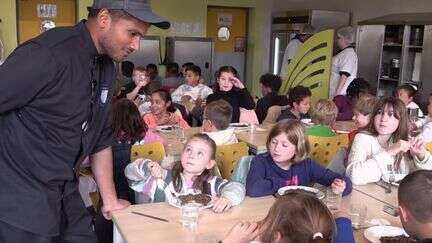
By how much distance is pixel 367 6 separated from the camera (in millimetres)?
8602

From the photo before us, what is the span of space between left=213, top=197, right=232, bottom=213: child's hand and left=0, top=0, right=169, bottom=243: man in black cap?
0.70 metres

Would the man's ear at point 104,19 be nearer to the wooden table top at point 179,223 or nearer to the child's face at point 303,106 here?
the wooden table top at point 179,223

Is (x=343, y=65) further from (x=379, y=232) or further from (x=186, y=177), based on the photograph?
(x=379, y=232)

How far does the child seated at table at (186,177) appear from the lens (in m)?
2.51

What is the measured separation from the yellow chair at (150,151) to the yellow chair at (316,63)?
14.0ft

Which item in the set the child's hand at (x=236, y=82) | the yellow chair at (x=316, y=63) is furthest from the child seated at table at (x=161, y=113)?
the yellow chair at (x=316, y=63)

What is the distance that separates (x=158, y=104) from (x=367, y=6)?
5.40 meters

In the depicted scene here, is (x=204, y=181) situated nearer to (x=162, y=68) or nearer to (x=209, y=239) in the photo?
(x=209, y=239)

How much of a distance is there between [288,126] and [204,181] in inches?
24.5

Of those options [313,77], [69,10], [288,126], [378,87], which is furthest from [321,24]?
[288,126]

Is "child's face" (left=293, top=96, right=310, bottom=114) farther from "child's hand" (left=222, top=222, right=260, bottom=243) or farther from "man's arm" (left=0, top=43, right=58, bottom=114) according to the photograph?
"man's arm" (left=0, top=43, right=58, bottom=114)

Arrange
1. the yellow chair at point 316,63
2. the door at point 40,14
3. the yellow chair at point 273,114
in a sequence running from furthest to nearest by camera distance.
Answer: the door at point 40,14, the yellow chair at point 316,63, the yellow chair at point 273,114

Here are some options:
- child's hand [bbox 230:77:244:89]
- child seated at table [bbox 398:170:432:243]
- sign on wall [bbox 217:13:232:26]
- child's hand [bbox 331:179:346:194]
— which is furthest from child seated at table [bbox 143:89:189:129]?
sign on wall [bbox 217:13:232:26]

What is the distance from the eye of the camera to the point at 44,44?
1681 mm
